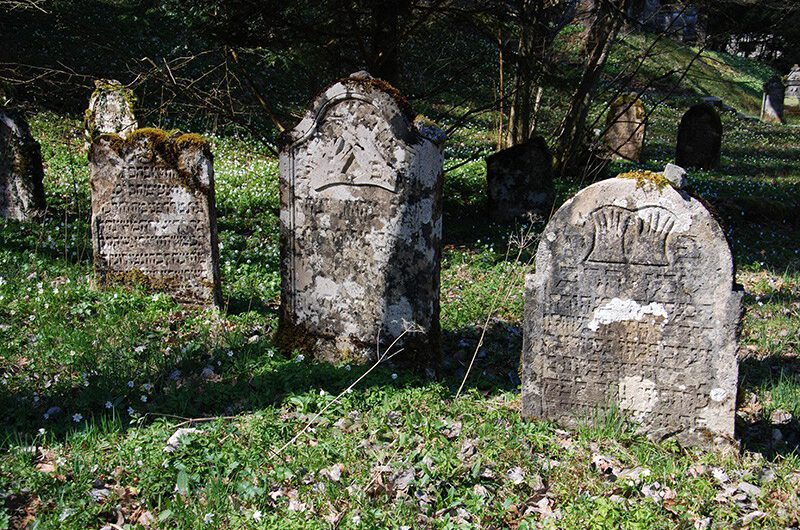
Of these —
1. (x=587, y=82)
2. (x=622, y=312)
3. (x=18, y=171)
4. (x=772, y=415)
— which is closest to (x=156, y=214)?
(x=18, y=171)

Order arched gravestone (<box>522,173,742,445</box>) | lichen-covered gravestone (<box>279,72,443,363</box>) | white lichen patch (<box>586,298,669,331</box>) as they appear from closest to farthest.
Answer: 1. arched gravestone (<box>522,173,742,445</box>)
2. white lichen patch (<box>586,298,669,331</box>)
3. lichen-covered gravestone (<box>279,72,443,363</box>)

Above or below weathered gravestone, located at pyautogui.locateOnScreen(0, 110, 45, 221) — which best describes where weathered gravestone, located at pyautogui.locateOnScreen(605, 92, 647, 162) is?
above

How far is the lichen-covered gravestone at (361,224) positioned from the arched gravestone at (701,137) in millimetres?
11831

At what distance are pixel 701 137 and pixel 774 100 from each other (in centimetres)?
1314

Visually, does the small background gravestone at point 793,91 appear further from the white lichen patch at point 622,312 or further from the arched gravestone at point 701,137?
the white lichen patch at point 622,312

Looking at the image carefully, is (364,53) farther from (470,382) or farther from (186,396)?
(186,396)

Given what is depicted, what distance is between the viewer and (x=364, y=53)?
9.19 m

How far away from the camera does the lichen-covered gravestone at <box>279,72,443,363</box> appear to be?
18.6ft

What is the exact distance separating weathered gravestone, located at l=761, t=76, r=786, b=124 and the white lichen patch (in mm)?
25134

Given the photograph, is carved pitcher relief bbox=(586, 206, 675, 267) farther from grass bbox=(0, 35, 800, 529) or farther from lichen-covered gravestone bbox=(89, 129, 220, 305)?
lichen-covered gravestone bbox=(89, 129, 220, 305)

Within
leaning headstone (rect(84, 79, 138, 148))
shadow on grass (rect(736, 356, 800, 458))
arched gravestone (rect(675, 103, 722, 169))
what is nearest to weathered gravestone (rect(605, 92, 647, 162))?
arched gravestone (rect(675, 103, 722, 169))

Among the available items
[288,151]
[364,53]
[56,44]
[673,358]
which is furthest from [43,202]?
[56,44]

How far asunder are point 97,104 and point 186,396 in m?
7.28

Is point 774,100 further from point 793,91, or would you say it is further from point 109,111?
point 109,111
